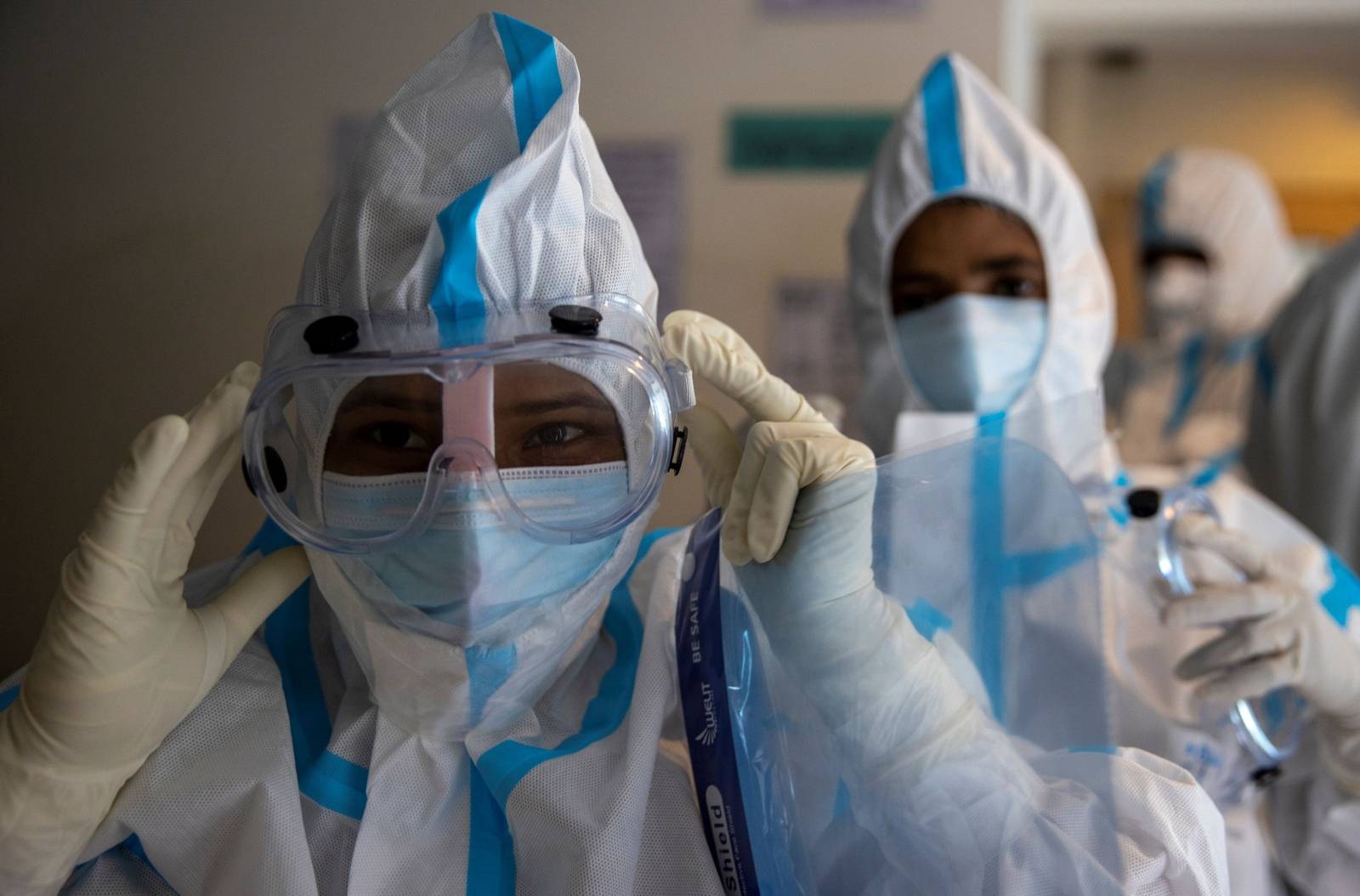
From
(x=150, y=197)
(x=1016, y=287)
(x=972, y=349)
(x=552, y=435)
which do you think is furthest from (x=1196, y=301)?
(x=150, y=197)

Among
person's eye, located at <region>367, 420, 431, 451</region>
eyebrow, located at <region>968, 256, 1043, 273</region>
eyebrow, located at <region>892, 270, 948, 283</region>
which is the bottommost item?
eyebrow, located at <region>892, 270, 948, 283</region>

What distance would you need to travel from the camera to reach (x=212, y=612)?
0.95 metres

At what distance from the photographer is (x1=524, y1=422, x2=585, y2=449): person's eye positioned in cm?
95

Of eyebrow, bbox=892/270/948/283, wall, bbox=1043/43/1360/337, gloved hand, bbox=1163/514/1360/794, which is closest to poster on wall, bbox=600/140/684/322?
eyebrow, bbox=892/270/948/283

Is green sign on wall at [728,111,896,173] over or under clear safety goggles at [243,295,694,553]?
over

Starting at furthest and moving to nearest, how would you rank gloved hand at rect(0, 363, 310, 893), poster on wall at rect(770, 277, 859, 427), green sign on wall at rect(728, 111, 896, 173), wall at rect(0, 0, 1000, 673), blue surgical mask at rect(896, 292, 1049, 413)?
poster on wall at rect(770, 277, 859, 427) → blue surgical mask at rect(896, 292, 1049, 413) → green sign on wall at rect(728, 111, 896, 173) → wall at rect(0, 0, 1000, 673) → gloved hand at rect(0, 363, 310, 893)

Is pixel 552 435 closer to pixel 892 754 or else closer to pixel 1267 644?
pixel 892 754

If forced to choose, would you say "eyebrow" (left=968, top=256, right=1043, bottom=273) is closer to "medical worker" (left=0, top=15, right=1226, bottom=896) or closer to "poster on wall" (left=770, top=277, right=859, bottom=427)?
"poster on wall" (left=770, top=277, right=859, bottom=427)

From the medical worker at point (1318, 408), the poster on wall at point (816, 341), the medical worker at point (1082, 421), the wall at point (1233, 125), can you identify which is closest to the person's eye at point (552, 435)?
the medical worker at point (1082, 421)

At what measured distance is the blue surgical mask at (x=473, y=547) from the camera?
909 millimetres

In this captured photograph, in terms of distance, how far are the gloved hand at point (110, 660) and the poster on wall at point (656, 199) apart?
0.45m

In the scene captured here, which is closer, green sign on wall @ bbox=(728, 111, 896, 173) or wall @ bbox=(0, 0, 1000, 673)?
wall @ bbox=(0, 0, 1000, 673)

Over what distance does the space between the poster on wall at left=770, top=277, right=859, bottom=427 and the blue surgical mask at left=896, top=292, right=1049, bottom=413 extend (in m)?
0.14

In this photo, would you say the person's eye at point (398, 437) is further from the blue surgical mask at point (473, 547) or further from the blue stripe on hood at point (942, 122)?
the blue stripe on hood at point (942, 122)
